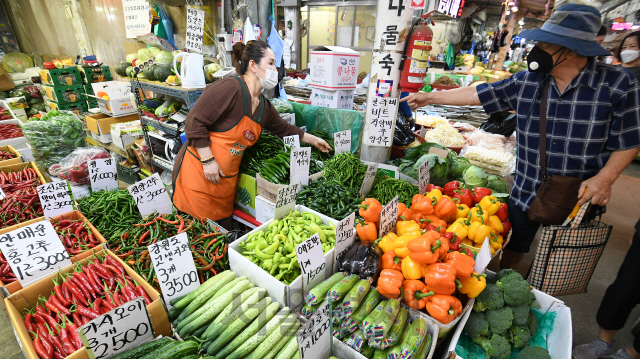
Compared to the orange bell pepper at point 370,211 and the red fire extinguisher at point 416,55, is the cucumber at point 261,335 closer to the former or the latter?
the orange bell pepper at point 370,211

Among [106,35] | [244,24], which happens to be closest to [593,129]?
[244,24]

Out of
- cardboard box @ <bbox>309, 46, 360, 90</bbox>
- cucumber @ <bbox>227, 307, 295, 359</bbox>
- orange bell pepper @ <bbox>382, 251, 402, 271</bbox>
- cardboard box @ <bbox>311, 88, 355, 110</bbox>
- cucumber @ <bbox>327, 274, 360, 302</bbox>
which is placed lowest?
cucumber @ <bbox>227, 307, 295, 359</bbox>

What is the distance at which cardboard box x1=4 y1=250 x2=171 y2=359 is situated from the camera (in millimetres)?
1550

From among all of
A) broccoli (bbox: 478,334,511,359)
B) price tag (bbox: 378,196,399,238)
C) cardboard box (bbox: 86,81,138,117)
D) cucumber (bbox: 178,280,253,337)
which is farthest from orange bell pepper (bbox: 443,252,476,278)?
cardboard box (bbox: 86,81,138,117)

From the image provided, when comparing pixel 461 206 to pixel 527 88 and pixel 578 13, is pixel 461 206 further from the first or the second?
pixel 578 13

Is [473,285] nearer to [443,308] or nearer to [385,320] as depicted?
[443,308]

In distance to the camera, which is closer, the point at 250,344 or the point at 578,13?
the point at 250,344

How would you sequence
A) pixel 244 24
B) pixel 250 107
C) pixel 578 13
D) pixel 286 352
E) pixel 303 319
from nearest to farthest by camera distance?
1. pixel 286 352
2. pixel 303 319
3. pixel 578 13
4. pixel 250 107
5. pixel 244 24

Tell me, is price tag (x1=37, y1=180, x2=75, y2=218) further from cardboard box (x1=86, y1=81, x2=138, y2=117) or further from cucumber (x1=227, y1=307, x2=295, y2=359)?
cardboard box (x1=86, y1=81, x2=138, y2=117)

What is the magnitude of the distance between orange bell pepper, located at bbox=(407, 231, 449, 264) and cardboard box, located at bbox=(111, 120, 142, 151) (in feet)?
17.6

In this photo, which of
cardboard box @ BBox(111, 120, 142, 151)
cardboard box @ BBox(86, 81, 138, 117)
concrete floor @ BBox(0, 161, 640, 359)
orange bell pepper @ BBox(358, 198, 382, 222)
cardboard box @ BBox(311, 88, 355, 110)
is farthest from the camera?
cardboard box @ BBox(86, 81, 138, 117)

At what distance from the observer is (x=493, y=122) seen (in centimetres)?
540

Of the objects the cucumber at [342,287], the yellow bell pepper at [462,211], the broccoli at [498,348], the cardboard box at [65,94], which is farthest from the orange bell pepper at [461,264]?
the cardboard box at [65,94]

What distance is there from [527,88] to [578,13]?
0.59 metres
